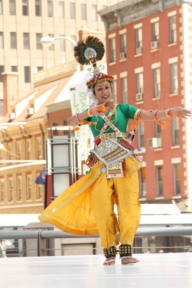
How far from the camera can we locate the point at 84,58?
12.3 metres

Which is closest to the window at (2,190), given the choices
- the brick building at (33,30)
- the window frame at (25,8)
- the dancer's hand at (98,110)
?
the brick building at (33,30)

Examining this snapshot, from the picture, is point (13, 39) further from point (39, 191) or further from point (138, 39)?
point (138, 39)

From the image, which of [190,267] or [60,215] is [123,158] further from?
[190,267]

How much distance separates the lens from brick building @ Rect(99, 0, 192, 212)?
6184 cm

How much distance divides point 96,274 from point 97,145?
2937mm

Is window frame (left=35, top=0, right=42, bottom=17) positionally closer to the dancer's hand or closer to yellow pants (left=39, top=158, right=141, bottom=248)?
yellow pants (left=39, top=158, right=141, bottom=248)

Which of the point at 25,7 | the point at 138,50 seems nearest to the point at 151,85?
the point at 138,50

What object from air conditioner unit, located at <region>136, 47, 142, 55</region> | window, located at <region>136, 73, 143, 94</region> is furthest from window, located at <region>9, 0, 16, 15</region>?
window, located at <region>136, 73, 143, 94</region>

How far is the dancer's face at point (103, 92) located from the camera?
38.3 feet

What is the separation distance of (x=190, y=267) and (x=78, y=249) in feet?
24.1

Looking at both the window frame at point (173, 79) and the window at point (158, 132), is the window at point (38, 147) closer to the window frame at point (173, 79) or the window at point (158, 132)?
the window at point (158, 132)

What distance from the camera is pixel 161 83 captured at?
6338cm

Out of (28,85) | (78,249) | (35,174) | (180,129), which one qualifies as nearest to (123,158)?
(78,249)

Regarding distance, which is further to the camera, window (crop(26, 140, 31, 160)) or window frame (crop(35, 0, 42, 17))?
window frame (crop(35, 0, 42, 17))
